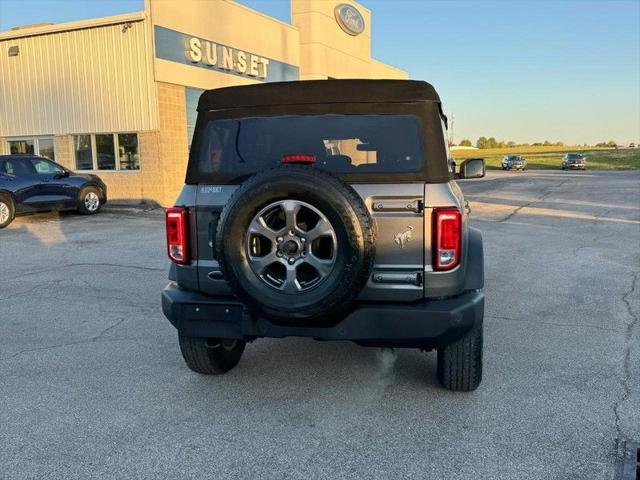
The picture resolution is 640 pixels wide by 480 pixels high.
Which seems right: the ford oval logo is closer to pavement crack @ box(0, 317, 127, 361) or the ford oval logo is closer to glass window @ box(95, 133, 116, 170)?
glass window @ box(95, 133, 116, 170)

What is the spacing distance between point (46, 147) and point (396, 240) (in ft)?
64.4

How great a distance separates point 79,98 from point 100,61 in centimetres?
145

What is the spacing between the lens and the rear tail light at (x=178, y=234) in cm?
376

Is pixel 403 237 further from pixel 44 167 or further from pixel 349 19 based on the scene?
pixel 349 19

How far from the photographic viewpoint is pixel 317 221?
11.0 feet

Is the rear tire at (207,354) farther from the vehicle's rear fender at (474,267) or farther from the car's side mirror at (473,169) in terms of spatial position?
the car's side mirror at (473,169)

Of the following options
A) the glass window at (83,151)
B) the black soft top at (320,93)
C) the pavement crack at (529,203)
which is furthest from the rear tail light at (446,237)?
the glass window at (83,151)

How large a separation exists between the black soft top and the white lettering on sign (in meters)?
16.1

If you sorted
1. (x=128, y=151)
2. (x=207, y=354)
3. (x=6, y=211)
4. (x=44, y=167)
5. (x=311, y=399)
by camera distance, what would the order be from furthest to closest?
(x=128, y=151), (x=44, y=167), (x=6, y=211), (x=207, y=354), (x=311, y=399)

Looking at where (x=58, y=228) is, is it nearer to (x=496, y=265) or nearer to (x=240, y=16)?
(x=496, y=265)

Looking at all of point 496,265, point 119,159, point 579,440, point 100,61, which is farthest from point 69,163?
point 579,440

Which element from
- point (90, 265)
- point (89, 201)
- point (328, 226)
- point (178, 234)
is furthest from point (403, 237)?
point (89, 201)

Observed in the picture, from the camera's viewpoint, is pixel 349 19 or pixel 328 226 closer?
pixel 328 226

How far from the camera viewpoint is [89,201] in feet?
50.4
